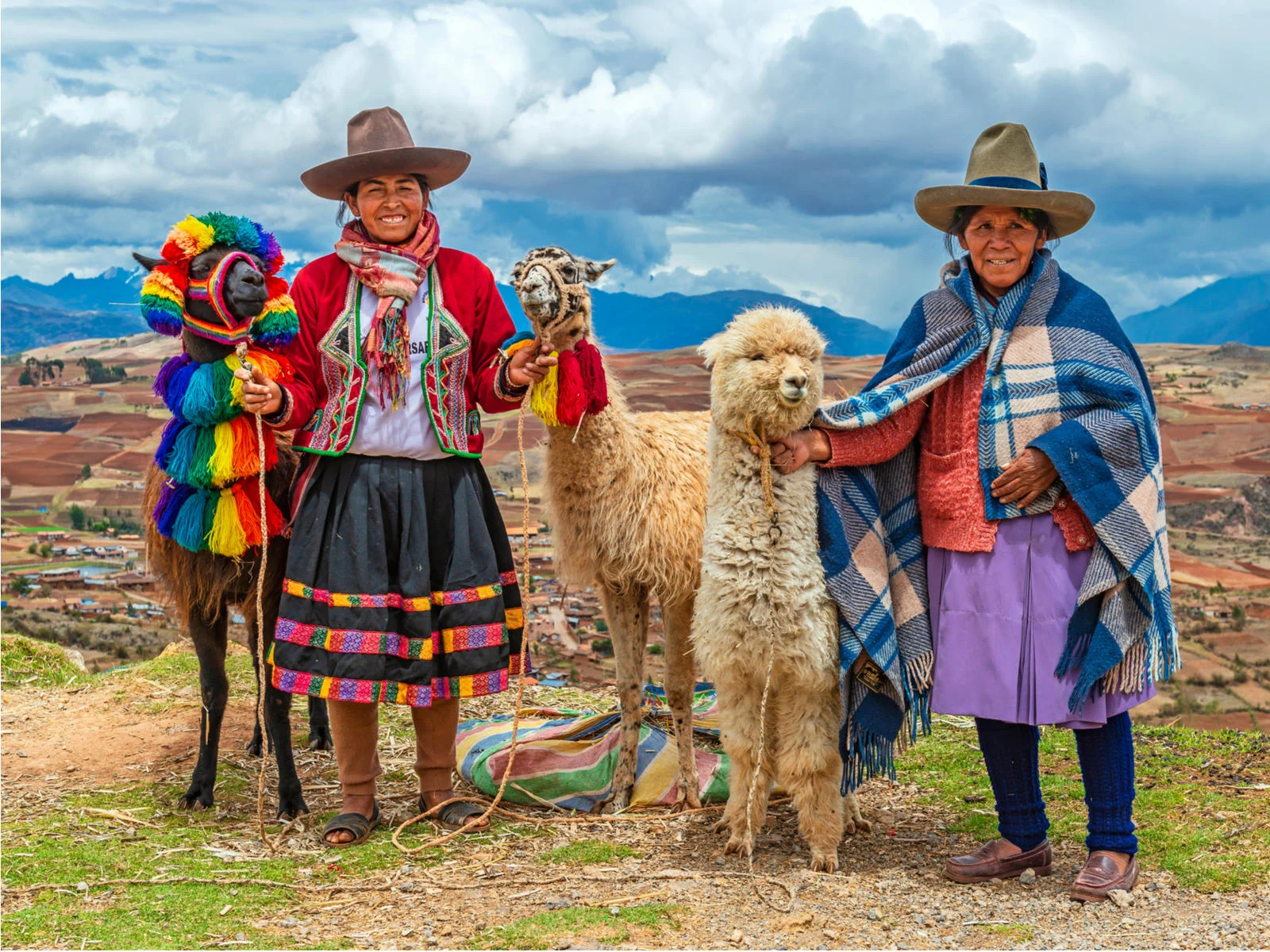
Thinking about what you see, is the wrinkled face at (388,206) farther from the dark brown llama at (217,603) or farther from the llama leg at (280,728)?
the llama leg at (280,728)

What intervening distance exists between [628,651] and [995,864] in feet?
5.14

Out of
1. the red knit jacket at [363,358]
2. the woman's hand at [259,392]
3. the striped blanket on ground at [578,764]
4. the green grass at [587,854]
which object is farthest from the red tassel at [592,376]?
the green grass at [587,854]

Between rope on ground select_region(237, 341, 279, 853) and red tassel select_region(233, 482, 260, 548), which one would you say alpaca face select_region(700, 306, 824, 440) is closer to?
rope on ground select_region(237, 341, 279, 853)

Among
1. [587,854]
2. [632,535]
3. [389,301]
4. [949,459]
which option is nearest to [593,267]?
[389,301]

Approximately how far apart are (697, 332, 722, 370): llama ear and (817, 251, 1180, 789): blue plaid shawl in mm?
398

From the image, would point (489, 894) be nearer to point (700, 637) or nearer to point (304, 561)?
point (700, 637)

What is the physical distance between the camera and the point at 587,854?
389 cm

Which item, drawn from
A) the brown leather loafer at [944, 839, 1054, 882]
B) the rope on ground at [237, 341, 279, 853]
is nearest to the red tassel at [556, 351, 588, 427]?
the rope on ground at [237, 341, 279, 853]

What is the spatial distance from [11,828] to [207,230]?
240 cm

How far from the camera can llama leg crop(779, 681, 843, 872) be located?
11.6 ft

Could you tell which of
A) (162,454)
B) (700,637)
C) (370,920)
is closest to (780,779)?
(700,637)

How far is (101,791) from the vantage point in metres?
4.68

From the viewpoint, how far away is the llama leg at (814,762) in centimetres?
354

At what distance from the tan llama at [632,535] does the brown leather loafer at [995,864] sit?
1.17m
